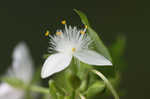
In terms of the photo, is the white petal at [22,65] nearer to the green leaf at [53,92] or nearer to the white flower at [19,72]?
the white flower at [19,72]

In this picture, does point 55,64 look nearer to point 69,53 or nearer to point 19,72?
point 69,53

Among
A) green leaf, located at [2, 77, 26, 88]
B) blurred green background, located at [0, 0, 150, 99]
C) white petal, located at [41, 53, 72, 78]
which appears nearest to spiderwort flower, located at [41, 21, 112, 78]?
white petal, located at [41, 53, 72, 78]

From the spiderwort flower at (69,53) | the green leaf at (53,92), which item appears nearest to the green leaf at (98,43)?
the spiderwort flower at (69,53)

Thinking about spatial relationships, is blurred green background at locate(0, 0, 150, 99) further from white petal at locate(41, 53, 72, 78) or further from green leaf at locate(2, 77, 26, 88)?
white petal at locate(41, 53, 72, 78)

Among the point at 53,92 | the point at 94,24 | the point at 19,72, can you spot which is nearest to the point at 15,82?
the point at 19,72

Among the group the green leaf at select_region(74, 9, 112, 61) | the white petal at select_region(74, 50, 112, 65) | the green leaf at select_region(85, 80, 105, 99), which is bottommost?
the green leaf at select_region(85, 80, 105, 99)

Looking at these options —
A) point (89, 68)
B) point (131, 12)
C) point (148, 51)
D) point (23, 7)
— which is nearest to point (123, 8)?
point (131, 12)
